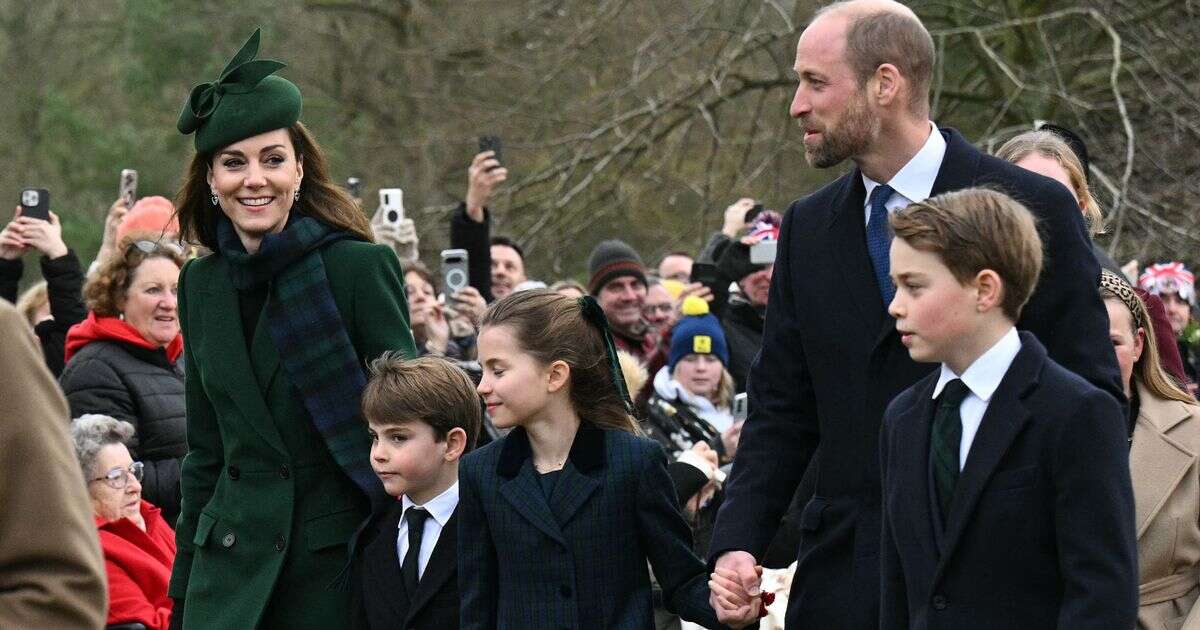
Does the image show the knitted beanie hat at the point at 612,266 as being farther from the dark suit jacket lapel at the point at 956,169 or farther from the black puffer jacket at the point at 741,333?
the dark suit jacket lapel at the point at 956,169

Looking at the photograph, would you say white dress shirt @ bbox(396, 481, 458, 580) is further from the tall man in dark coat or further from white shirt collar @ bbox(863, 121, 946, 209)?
white shirt collar @ bbox(863, 121, 946, 209)

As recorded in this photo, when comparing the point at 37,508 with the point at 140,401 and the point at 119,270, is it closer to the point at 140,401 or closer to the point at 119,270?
the point at 140,401

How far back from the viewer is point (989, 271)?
12.3 feet

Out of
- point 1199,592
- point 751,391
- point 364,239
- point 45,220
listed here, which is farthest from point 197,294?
point 45,220

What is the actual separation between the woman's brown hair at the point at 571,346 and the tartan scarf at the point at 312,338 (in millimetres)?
429

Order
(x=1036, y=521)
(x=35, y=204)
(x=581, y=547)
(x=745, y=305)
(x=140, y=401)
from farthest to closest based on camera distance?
(x=745, y=305) < (x=35, y=204) < (x=140, y=401) < (x=581, y=547) < (x=1036, y=521)

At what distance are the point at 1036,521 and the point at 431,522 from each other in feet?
6.32

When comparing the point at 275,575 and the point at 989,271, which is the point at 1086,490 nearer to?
the point at 989,271

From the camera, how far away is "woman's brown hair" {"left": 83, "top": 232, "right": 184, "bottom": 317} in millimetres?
7207

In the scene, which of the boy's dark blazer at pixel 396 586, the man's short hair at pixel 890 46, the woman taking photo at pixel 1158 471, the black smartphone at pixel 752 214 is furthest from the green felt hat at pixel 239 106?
the black smartphone at pixel 752 214

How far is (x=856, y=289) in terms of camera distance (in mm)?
4246

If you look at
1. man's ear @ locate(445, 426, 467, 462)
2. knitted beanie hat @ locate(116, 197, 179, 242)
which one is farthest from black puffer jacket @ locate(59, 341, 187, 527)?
man's ear @ locate(445, 426, 467, 462)

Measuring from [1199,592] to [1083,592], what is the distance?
6.11ft

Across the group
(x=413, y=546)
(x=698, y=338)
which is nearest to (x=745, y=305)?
(x=698, y=338)
